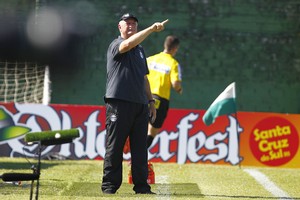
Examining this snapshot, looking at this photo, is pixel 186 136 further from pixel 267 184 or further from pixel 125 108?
pixel 125 108

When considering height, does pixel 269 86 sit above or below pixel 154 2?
below

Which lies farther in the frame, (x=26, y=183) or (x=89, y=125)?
(x=89, y=125)

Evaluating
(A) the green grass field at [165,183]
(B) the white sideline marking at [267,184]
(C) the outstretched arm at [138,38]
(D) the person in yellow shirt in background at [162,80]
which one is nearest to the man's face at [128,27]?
(C) the outstretched arm at [138,38]

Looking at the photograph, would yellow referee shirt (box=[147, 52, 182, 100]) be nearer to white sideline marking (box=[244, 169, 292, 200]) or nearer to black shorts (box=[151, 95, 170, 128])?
black shorts (box=[151, 95, 170, 128])

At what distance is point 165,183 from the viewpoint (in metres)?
11.0

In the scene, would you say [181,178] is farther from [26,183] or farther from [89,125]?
[89,125]

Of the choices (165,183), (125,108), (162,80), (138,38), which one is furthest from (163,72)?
(138,38)

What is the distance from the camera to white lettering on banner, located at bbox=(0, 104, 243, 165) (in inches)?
623

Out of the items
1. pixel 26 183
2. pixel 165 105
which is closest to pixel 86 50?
pixel 165 105

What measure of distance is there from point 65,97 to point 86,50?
1274 mm

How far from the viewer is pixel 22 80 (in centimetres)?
2131

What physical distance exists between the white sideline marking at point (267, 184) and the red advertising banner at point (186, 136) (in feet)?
5.44

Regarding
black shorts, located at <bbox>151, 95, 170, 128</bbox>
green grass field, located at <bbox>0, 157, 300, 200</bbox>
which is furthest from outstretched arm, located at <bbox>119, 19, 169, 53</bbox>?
black shorts, located at <bbox>151, 95, 170, 128</bbox>

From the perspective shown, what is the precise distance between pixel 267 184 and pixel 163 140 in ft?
16.0
